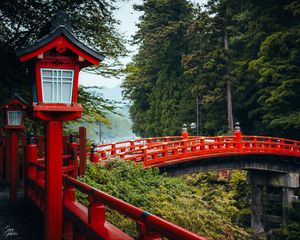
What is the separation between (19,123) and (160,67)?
37.3 meters

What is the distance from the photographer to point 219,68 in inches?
1293

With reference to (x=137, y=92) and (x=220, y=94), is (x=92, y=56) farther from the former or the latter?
(x=137, y=92)

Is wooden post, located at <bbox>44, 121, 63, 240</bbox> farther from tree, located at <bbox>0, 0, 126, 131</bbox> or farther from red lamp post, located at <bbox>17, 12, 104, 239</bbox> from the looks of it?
tree, located at <bbox>0, 0, 126, 131</bbox>

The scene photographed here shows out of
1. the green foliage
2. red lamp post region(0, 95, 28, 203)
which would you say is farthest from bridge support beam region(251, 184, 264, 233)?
red lamp post region(0, 95, 28, 203)

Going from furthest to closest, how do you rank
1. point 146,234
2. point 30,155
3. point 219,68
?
point 219,68, point 30,155, point 146,234

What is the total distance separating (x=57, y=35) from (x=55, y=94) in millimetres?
874

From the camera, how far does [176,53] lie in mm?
43688

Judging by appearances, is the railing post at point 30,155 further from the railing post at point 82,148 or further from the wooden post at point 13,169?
the railing post at point 82,148

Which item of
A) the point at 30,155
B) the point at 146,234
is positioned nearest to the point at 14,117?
the point at 30,155

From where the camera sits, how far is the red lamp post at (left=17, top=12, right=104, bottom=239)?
199 inches

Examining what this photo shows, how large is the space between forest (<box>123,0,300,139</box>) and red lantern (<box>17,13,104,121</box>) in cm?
1105

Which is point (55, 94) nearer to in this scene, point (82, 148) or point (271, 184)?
point (82, 148)

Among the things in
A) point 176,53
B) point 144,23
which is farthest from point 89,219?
point 144,23

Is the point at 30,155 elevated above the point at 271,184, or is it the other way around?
the point at 30,155
